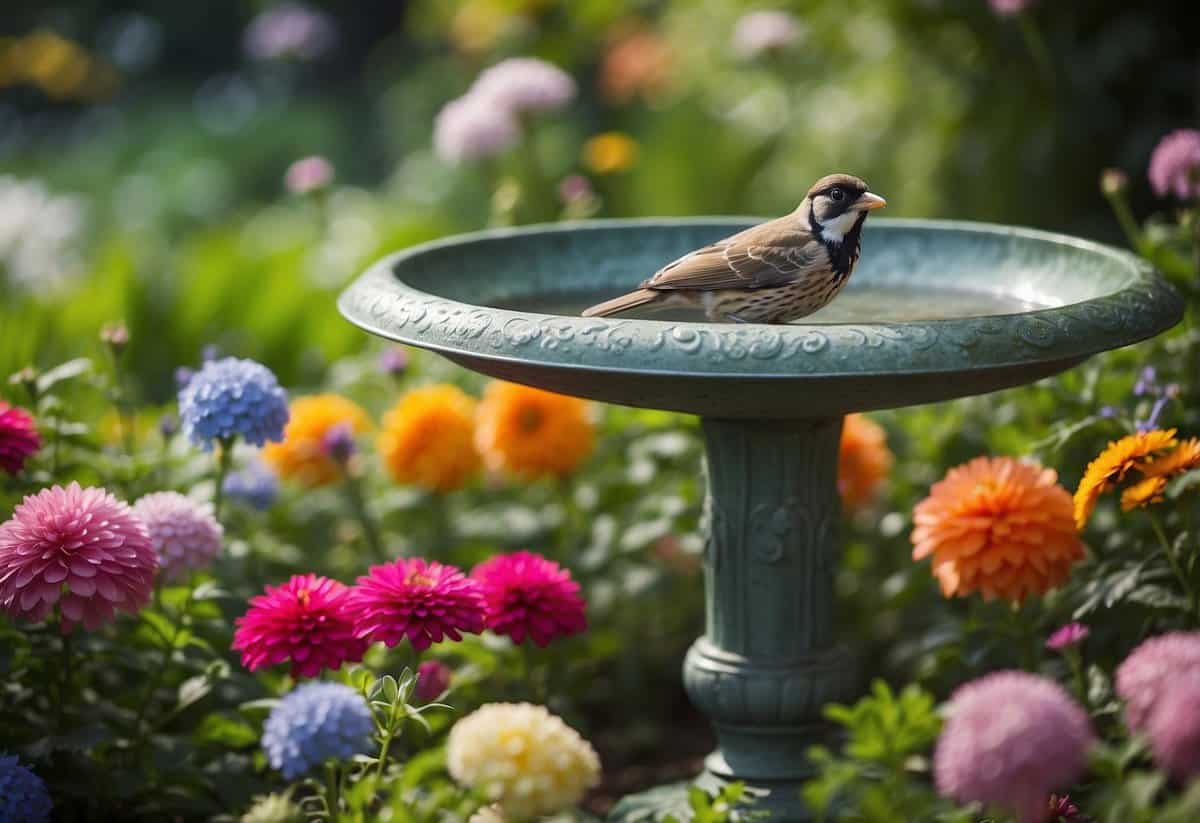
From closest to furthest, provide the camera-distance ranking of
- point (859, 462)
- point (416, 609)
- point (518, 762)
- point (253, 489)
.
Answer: point (518, 762) → point (416, 609) → point (253, 489) → point (859, 462)

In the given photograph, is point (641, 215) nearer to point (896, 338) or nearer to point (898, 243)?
point (898, 243)

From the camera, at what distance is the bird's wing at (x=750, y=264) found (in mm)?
2418

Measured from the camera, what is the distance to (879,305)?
283 cm

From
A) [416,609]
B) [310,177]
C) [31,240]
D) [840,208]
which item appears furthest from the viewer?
[31,240]

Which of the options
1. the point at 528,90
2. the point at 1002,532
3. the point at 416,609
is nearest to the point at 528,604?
the point at 416,609

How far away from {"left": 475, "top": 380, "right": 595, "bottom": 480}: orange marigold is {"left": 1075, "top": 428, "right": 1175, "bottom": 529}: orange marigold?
4.28 ft

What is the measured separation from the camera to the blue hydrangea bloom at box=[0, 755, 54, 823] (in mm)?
2211

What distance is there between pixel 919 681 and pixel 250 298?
2960mm

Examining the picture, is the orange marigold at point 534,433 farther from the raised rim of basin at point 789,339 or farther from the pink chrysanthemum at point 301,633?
the pink chrysanthemum at point 301,633

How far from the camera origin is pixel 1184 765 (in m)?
1.58

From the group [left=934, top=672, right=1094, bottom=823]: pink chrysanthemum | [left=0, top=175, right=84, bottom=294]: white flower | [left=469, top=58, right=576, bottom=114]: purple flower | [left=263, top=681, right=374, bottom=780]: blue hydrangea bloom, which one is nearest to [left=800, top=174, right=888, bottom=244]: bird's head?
[left=934, top=672, right=1094, bottom=823]: pink chrysanthemum

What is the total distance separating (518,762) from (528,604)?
1.88 ft

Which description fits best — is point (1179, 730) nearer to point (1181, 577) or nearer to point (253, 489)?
point (1181, 577)

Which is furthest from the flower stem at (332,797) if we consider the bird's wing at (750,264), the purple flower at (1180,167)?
the purple flower at (1180,167)
